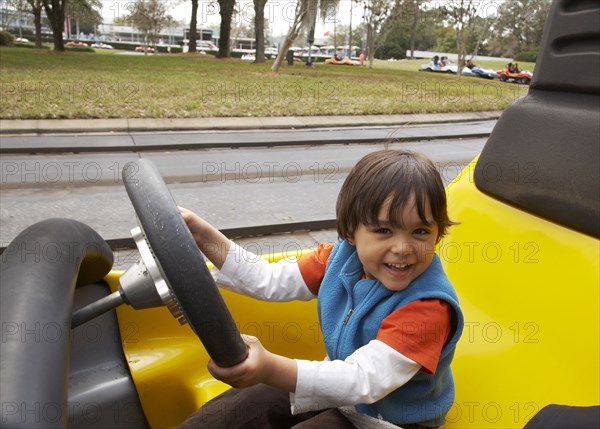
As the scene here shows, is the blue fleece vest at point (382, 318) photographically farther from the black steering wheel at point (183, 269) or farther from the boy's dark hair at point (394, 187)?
the black steering wheel at point (183, 269)

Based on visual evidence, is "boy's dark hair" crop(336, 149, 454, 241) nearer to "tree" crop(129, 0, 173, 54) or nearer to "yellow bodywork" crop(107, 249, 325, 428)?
"yellow bodywork" crop(107, 249, 325, 428)

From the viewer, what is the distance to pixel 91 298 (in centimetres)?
138

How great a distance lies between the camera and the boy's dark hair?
1092 millimetres

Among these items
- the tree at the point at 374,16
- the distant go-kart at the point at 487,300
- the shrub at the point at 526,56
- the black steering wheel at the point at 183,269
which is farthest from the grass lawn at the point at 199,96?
the shrub at the point at 526,56

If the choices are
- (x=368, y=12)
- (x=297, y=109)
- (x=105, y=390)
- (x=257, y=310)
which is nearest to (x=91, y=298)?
(x=105, y=390)

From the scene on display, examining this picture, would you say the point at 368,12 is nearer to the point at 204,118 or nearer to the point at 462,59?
the point at 462,59

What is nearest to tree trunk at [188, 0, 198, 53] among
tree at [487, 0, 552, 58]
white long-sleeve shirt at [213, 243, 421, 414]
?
tree at [487, 0, 552, 58]

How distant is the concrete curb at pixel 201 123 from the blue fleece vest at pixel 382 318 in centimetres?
516

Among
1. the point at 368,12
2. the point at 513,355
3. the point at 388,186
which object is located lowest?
the point at 513,355

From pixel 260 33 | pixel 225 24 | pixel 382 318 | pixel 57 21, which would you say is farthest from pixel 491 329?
pixel 57 21

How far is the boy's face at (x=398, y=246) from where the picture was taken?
110cm

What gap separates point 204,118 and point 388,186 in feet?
24.0

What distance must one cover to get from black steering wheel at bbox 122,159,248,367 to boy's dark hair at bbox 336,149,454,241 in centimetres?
43

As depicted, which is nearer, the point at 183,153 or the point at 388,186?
the point at 388,186
